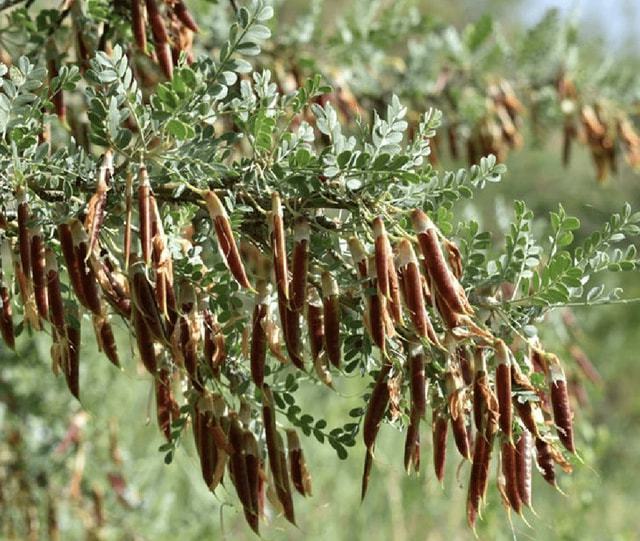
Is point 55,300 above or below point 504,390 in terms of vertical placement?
above

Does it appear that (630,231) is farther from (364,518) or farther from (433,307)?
(364,518)

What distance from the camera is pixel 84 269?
0.95m

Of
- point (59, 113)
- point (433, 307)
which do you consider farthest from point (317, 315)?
point (59, 113)

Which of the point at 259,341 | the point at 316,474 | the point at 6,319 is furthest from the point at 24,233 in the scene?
the point at 316,474

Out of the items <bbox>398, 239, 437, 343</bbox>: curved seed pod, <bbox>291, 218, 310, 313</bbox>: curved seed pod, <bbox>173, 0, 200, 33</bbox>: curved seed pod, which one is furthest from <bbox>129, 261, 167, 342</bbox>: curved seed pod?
<bbox>173, 0, 200, 33</bbox>: curved seed pod

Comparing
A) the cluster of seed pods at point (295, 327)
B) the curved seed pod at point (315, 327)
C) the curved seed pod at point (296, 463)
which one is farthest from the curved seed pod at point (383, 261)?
the curved seed pod at point (296, 463)

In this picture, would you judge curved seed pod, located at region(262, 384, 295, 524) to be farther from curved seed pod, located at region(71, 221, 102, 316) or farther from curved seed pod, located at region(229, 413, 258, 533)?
curved seed pod, located at region(71, 221, 102, 316)

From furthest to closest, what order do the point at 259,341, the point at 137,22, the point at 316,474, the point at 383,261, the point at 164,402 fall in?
1. the point at 316,474
2. the point at 137,22
3. the point at 164,402
4. the point at 259,341
5. the point at 383,261

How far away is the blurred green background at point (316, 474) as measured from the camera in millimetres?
2559

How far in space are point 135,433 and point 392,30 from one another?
7.29ft

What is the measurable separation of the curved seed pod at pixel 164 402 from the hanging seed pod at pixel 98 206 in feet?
0.79

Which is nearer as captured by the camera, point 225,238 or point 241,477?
point 225,238

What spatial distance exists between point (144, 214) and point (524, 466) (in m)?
0.43

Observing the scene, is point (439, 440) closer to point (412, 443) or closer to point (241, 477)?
point (412, 443)
